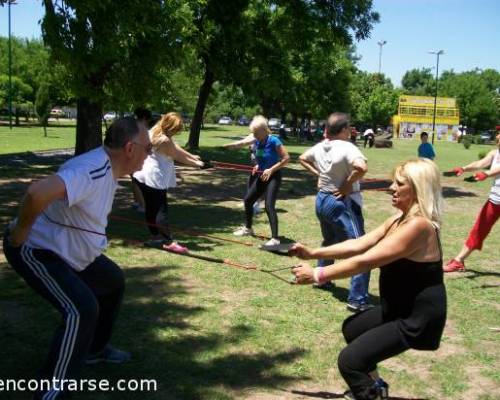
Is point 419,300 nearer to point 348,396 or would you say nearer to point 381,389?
point 381,389

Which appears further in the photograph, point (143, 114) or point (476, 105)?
point (476, 105)

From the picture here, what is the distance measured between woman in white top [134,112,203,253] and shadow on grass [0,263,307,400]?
5.94ft

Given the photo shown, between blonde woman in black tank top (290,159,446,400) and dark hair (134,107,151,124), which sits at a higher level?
dark hair (134,107,151,124)

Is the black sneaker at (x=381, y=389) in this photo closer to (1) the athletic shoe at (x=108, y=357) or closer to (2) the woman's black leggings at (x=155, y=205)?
(1) the athletic shoe at (x=108, y=357)

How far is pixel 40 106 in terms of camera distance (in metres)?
44.9

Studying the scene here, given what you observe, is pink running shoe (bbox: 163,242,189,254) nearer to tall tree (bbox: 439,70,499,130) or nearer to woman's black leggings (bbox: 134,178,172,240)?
woman's black leggings (bbox: 134,178,172,240)

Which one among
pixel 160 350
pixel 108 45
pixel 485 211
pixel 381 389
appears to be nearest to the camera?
pixel 381 389

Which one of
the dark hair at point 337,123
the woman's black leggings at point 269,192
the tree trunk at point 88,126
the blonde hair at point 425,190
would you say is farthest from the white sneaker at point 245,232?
the tree trunk at point 88,126

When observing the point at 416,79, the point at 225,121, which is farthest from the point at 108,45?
the point at 416,79

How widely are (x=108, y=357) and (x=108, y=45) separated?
8.25 metres

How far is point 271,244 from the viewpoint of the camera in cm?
796

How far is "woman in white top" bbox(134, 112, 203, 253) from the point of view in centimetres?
700

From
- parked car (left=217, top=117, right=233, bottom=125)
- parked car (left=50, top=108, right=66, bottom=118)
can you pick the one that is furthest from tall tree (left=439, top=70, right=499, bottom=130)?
parked car (left=50, top=108, right=66, bottom=118)

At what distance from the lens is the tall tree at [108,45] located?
1070 cm
